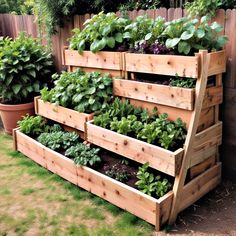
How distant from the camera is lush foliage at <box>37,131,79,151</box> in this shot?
4.02 metres

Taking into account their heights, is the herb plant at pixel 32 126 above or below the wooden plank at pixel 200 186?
above

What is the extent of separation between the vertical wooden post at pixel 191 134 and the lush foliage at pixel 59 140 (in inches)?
59.7

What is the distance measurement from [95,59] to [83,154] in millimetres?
1131

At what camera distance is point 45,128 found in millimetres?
4562

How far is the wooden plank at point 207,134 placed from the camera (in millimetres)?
3176

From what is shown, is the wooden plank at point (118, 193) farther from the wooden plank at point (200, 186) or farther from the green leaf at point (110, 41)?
the green leaf at point (110, 41)

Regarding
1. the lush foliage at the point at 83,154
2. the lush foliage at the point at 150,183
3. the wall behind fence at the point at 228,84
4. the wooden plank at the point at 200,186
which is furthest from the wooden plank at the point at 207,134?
the lush foliage at the point at 83,154

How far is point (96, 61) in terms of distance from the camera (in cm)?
401

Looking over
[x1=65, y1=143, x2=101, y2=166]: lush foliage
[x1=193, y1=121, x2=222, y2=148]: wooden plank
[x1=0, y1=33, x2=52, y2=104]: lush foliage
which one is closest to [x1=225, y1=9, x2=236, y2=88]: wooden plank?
[x1=193, y1=121, x2=222, y2=148]: wooden plank

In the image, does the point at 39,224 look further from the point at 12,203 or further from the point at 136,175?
the point at 136,175

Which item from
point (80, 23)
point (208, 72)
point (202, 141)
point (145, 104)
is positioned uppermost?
point (80, 23)

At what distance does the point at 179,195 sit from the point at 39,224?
128 centimetres

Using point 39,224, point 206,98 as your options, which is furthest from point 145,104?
point 39,224

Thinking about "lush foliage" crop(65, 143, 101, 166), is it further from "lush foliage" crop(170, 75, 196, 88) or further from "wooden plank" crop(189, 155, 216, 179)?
"lush foliage" crop(170, 75, 196, 88)
